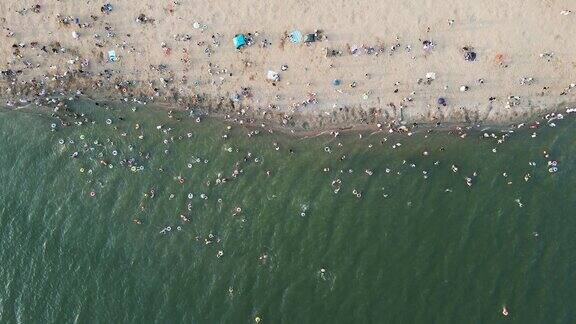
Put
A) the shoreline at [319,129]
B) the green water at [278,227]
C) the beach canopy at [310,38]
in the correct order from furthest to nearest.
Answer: the beach canopy at [310,38] → the shoreline at [319,129] → the green water at [278,227]

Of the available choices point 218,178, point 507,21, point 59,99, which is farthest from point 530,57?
point 59,99

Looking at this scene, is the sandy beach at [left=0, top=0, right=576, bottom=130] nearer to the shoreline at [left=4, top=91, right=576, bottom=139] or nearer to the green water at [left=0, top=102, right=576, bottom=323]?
the shoreline at [left=4, top=91, right=576, bottom=139]

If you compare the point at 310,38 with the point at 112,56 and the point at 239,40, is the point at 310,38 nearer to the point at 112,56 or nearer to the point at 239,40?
the point at 239,40

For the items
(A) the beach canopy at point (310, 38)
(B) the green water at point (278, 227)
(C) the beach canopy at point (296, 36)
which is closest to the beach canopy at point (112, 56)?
(B) the green water at point (278, 227)

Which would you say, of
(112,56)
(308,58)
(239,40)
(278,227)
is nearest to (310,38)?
(308,58)

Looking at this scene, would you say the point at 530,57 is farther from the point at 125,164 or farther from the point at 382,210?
the point at 125,164

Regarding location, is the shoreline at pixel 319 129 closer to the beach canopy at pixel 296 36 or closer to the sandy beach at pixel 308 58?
the sandy beach at pixel 308 58
